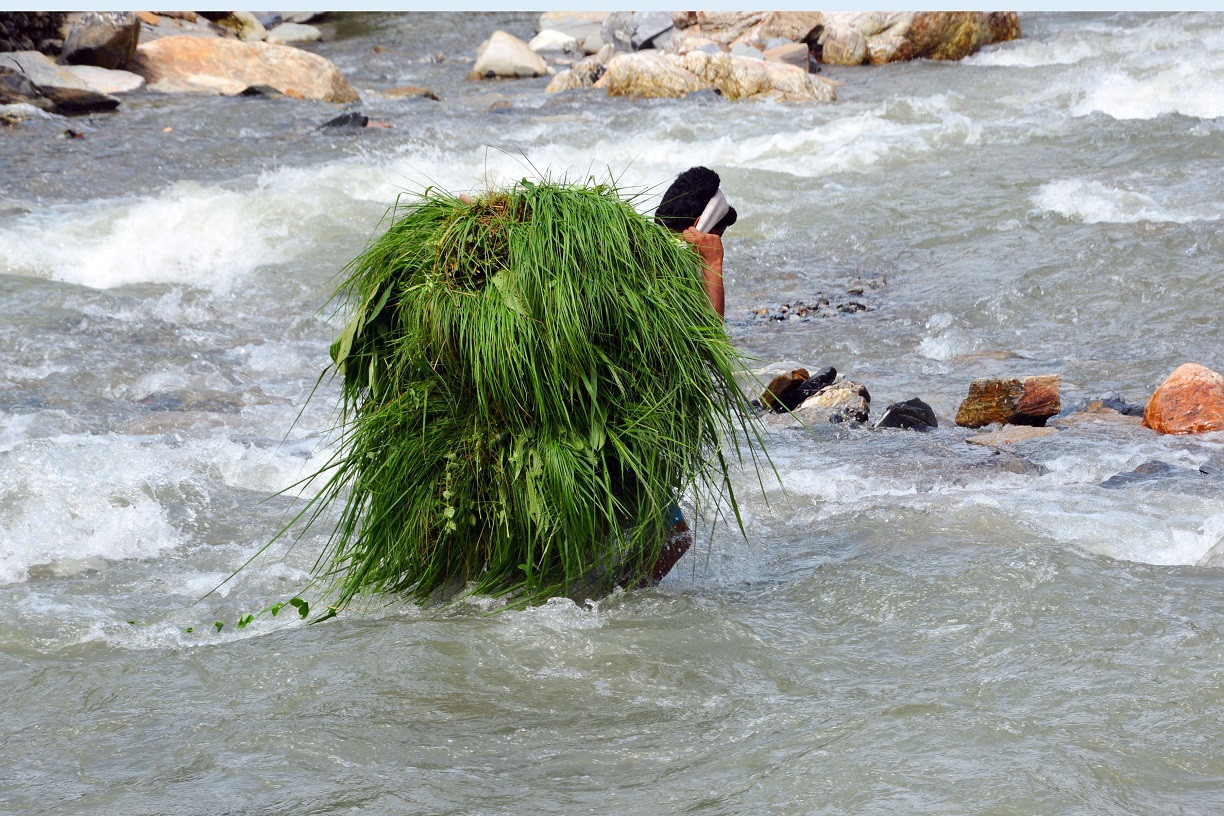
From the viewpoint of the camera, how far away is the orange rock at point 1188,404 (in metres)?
6.30

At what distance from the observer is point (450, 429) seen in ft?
12.2

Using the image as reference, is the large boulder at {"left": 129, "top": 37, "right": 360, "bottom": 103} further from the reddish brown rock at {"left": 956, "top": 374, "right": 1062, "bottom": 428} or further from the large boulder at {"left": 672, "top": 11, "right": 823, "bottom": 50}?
the reddish brown rock at {"left": 956, "top": 374, "right": 1062, "bottom": 428}

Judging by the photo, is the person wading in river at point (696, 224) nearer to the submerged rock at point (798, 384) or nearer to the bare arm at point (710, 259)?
the bare arm at point (710, 259)

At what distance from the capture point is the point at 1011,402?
6629mm

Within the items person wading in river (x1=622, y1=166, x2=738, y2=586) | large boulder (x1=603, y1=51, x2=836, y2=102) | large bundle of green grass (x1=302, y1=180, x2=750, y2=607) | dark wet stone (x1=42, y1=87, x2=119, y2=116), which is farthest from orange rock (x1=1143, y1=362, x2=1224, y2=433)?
dark wet stone (x1=42, y1=87, x2=119, y2=116)

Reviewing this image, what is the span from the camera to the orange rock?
6297 mm

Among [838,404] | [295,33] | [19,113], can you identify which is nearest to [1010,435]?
[838,404]

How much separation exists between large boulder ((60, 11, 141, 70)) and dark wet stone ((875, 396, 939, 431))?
15940 mm

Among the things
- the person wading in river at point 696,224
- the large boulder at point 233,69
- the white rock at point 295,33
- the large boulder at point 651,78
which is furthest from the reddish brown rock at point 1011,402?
the white rock at point 295,33

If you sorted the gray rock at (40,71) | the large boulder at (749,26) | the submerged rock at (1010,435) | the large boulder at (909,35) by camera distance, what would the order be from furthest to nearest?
1. the large boulder at (749,26)
2. the large boulder at (909,35)
3. the gray rock at (40,71)
4. the submerged rock at (1010,435)

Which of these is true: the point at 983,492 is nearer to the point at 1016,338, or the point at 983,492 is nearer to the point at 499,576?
the point at 499,576

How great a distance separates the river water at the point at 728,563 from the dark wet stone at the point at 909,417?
10 cm

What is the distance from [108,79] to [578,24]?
982cm

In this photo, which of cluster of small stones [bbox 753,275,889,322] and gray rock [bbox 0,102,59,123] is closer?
cluster of small stones [bbox 753,275,889,322]
